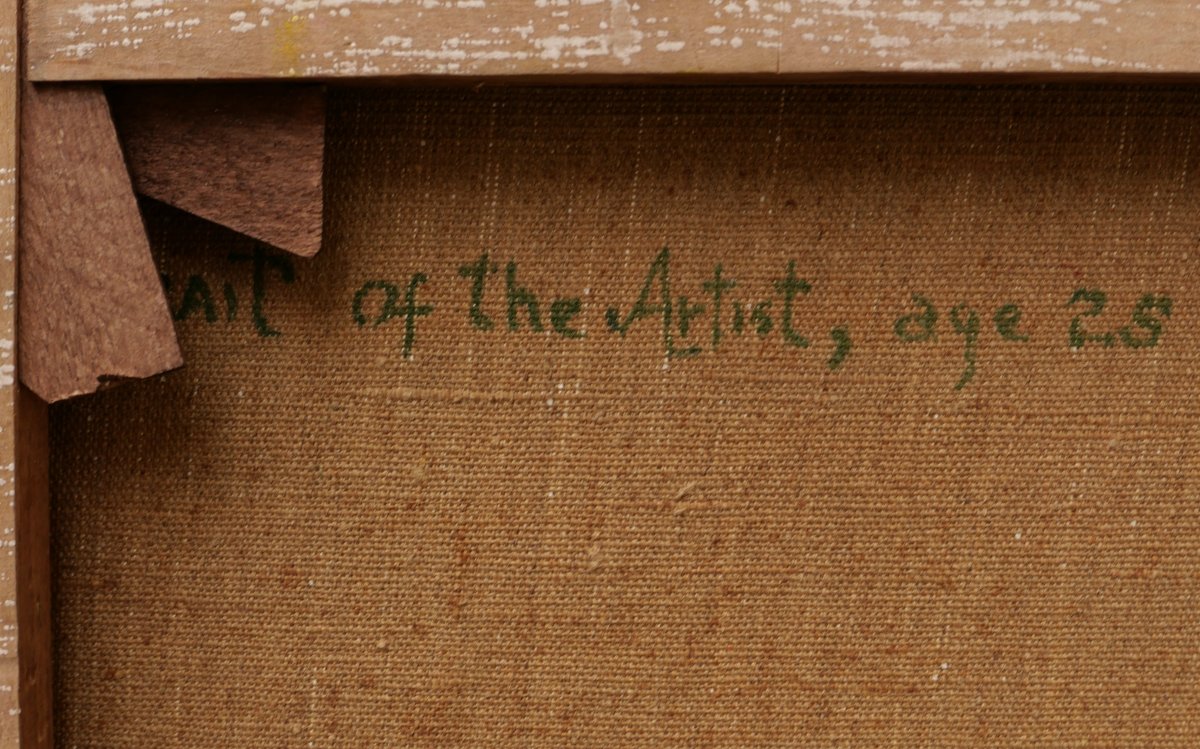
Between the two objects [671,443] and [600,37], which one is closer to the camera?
[600,37]

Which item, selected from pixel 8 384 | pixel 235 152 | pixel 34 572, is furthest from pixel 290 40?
pixel 34 572

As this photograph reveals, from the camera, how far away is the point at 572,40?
517 mm

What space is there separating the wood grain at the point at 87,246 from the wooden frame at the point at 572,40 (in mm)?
12

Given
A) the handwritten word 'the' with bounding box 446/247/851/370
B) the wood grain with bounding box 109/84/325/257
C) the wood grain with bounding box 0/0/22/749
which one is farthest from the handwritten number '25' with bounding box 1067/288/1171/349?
the wood grain with bounding box 0/0/22/749

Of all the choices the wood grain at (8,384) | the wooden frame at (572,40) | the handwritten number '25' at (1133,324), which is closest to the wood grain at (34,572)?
the wood grain at (8,384)

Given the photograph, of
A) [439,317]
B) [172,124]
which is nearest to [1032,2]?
[439,317]

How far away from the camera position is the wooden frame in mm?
510

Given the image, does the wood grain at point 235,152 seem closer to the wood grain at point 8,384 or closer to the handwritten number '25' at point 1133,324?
the wood grain at point 8,384

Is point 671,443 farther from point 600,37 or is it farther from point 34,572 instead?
point 34,572

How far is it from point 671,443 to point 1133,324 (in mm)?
316

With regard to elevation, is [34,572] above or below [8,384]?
below

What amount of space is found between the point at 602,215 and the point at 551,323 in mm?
78

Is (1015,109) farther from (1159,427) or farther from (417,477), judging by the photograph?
(417,477)

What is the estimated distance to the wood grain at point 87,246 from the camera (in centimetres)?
53
